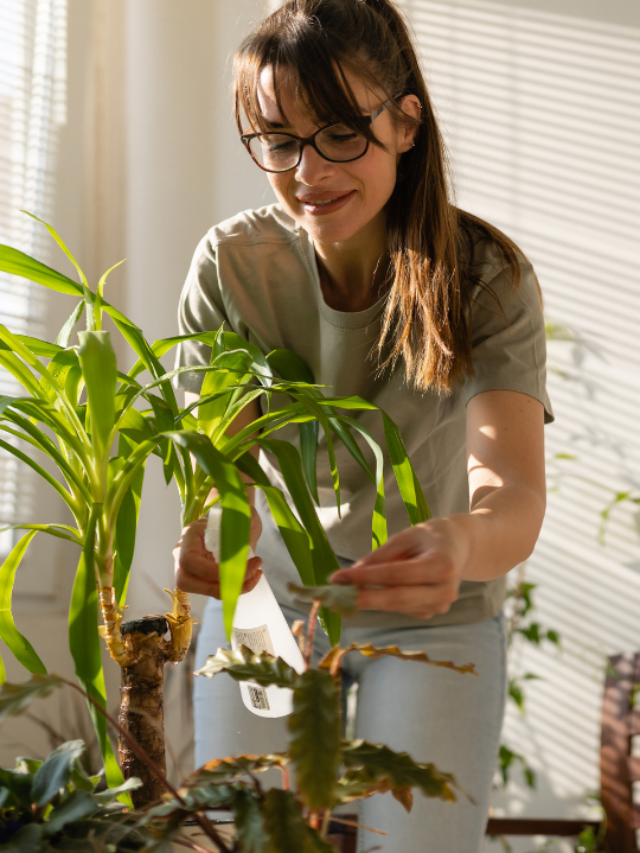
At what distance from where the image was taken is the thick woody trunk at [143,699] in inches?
27.7

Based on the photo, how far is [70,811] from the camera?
1.69ft

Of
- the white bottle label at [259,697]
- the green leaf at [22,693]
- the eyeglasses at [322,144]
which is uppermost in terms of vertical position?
the eyeglasses at [322,144]

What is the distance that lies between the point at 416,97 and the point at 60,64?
1481mm

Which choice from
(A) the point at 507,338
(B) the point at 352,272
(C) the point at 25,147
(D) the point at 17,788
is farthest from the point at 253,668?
(C) the point at 25,147

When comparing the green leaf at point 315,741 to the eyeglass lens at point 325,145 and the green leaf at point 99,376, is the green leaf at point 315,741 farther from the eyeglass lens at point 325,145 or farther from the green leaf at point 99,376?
the eyeglass lens at point 325,145

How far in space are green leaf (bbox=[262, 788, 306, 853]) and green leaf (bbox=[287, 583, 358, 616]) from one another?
0.38ft

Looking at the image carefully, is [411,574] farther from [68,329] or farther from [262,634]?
[68,329]

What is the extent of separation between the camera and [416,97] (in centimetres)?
97

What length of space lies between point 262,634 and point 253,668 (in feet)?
0.72

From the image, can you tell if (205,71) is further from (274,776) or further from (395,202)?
(274,776)

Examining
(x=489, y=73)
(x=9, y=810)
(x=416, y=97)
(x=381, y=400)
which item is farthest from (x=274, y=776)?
(x=489, y=73)

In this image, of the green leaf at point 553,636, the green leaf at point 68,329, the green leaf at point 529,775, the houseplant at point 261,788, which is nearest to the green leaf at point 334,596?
the houseplant at point 261,788

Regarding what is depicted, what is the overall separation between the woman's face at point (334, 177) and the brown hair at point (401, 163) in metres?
0.01

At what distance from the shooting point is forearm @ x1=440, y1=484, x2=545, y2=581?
0.66 m
